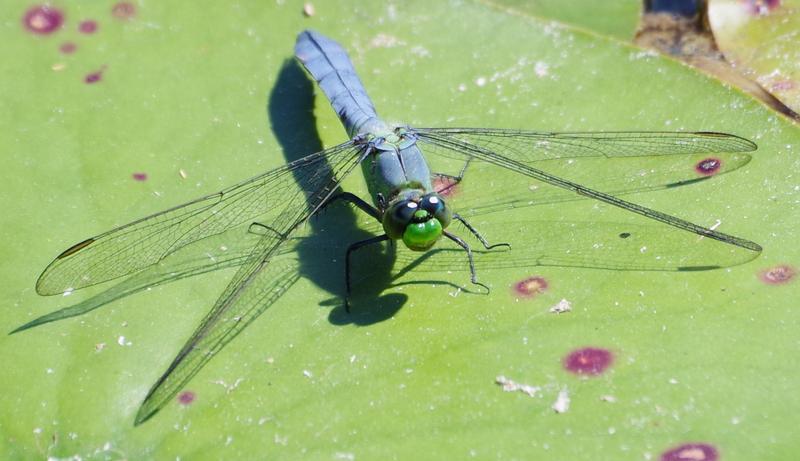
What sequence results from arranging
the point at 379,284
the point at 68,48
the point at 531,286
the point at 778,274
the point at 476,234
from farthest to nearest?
the point at 68,48 → the point at 476,234 → the point at 379,284 → the point at 531,286 → the point at 778,274

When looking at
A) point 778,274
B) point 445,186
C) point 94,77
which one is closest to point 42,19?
point 94,77

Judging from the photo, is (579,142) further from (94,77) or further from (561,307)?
(94,77)

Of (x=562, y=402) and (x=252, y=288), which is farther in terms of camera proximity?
(x=252, y=288)

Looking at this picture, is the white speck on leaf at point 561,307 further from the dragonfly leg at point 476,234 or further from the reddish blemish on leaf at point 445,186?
the reddish blemish on leaf at point 445,186

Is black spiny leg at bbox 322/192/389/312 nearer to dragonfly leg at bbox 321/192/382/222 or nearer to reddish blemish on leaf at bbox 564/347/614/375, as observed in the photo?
dragonfly leg at bbox 321/192/382/222

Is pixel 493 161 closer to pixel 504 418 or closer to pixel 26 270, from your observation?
pixel 504 418

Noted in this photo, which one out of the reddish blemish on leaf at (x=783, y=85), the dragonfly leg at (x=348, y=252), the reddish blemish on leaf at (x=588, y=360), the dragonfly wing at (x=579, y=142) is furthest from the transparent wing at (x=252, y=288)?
the reddish blemish on leaf at (x=783, y=85)

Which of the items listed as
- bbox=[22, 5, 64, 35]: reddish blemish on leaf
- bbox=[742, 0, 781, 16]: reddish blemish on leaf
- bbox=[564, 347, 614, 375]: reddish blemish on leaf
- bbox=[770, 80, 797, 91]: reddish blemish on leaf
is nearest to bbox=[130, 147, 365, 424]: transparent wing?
bbox=[564, 347, 614, 375]: reddish blemish on leaf
